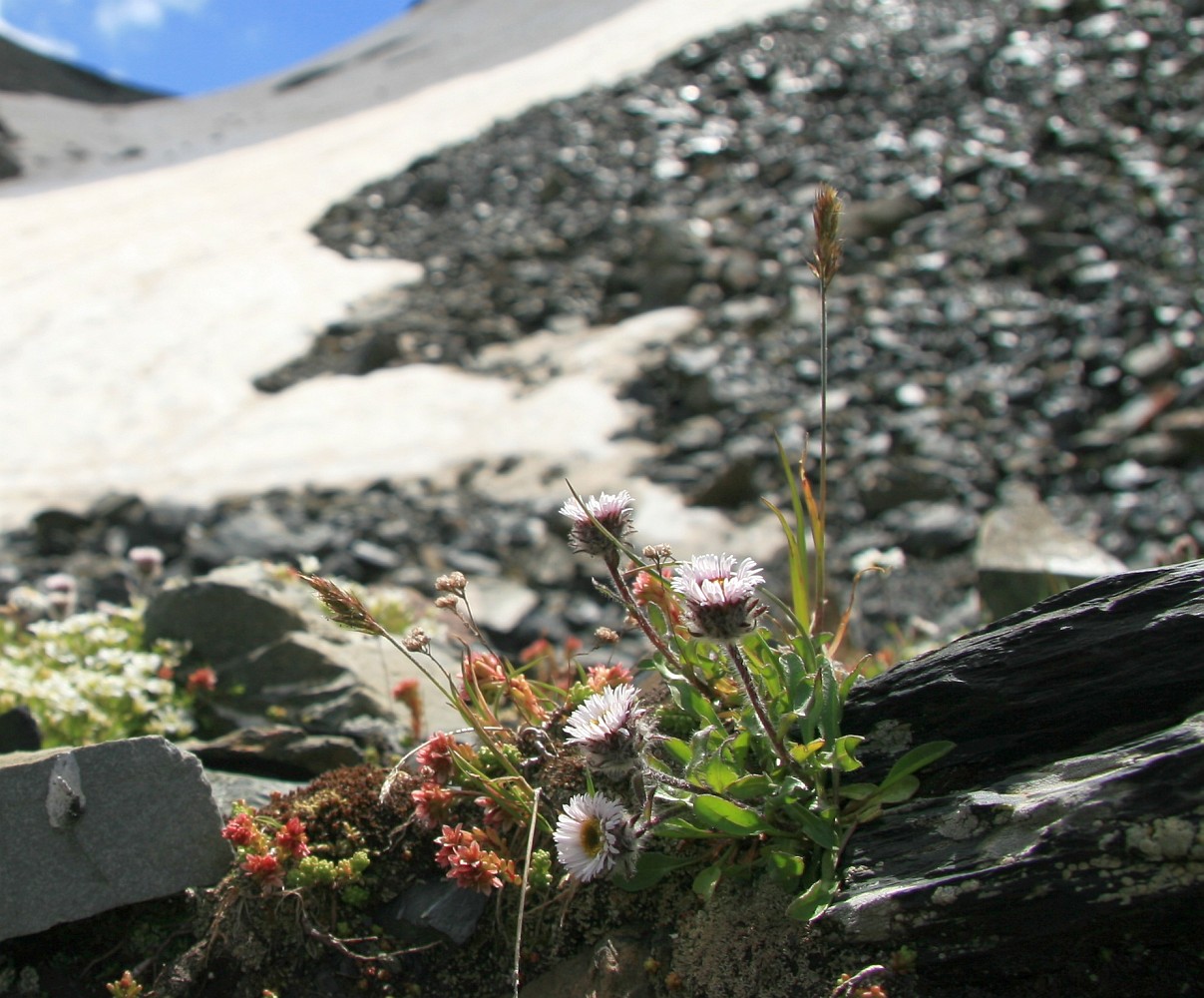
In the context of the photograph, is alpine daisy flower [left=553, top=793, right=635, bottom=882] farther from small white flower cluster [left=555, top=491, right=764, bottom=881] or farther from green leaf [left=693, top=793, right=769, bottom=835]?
green leaf [left=693, top=793, right=769, bottom=835]

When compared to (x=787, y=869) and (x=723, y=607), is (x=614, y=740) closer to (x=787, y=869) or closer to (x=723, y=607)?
(x=723, y=607)

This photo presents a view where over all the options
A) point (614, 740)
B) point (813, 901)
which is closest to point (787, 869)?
point (813, 901)

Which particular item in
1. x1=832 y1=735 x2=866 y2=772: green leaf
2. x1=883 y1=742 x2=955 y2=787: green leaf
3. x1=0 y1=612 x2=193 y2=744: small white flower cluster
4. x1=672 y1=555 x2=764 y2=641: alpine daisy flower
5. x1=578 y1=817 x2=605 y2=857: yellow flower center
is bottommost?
x1=0 y1=612 x2=193 y2=744: small white flower cluster

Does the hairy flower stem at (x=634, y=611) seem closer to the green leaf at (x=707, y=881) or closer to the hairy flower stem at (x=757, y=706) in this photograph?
the hairy flower stem at (x=757, y=706)

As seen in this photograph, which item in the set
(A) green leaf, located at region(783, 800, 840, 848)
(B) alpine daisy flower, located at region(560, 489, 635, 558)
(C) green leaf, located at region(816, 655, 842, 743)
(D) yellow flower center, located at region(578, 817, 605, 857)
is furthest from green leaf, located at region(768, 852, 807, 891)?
(B) alpine daisy flower, located at region(560, 489, 635, 558)

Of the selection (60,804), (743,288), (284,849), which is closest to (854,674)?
(284,849)

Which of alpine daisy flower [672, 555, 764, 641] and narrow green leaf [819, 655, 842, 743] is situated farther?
narrow green leaf [819, 655, 842, 743]

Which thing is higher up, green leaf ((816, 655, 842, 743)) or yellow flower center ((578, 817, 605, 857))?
green leaf ((816, 655, 842, 743))
